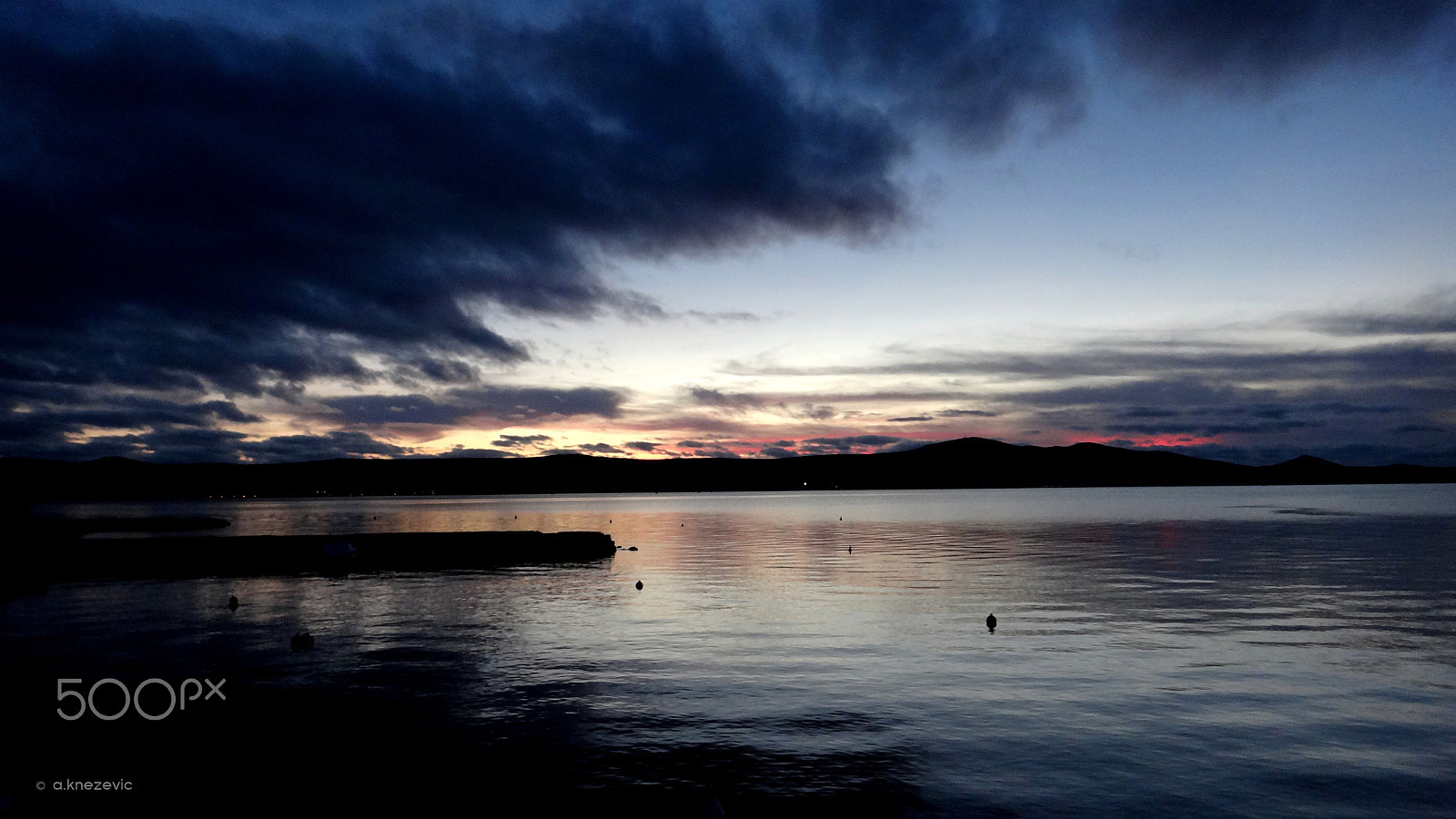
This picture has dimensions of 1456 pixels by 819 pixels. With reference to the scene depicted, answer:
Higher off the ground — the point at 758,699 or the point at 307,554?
the point at 307,554

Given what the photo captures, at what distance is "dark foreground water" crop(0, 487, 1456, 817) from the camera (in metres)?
15.5

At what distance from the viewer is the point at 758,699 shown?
72.3ft

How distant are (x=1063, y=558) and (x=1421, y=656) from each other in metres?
34.9

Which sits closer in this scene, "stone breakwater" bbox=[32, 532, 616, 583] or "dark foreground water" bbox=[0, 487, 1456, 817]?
"dark foreground water" bbox=[0, 487, 1456, 817]

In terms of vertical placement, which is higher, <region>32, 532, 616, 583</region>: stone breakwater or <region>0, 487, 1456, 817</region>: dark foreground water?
<region>32, 532, 616, 583</region>: stone breakwater

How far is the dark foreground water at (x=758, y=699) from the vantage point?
51.0 ft

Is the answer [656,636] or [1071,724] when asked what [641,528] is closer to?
[656,636]

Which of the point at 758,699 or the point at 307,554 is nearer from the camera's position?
the point at 758,699

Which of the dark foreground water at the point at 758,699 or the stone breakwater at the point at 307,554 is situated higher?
the stone breakwater at the point at 307,554

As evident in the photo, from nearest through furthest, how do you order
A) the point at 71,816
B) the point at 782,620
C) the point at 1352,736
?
1. the point at 71,816
2. the point at 1352,736
3. the point at 782,620

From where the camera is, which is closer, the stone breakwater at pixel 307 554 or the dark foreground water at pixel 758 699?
the dark foreground water at pixel 758 699


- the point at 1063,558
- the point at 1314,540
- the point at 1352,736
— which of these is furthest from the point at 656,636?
the point at 1314,540

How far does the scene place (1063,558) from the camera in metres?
61.7

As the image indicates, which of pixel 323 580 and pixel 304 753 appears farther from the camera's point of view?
pixel 323 580
